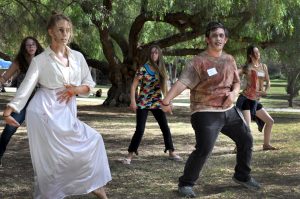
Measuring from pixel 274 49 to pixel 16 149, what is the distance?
11863 millimetres

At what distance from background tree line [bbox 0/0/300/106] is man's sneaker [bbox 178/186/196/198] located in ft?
8.79

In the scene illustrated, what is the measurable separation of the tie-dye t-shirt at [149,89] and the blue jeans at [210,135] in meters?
1.95

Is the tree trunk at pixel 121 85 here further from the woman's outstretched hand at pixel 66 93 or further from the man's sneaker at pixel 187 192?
the woman's outstretched hand at pixel 66 93

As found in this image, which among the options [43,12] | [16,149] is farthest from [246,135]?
[43,12]

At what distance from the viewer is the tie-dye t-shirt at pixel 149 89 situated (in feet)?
24.9

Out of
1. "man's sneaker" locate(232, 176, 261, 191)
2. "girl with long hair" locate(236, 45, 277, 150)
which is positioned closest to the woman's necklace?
"man's sneaker" locate(232, 176, 261, 191)

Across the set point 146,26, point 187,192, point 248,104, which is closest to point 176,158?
point 248,104

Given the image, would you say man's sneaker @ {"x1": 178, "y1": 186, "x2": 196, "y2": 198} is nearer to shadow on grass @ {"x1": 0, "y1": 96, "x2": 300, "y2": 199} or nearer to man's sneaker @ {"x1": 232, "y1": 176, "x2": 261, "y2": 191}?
shadow on grass @ {"x1": 0, "y1": 96, "x2": 300, "y2": 199}

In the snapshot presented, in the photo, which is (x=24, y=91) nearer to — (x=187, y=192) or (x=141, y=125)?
(x=187, y=192)

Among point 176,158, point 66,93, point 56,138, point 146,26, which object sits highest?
point 146,26

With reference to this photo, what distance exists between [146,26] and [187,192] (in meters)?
15.9

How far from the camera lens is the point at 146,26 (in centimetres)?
2102

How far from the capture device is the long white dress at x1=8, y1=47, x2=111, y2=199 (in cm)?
474

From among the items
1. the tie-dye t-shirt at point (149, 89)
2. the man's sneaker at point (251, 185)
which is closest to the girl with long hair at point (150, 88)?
the tie-dye t-shirt at point (149, 89)
